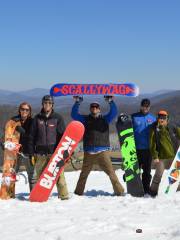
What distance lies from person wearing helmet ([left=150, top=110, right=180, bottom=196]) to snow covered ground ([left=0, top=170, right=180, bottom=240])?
0.44 meters

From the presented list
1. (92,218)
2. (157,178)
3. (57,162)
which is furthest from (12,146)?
(157,178)

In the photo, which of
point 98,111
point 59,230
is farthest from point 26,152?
point 59,230

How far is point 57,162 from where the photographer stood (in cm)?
716

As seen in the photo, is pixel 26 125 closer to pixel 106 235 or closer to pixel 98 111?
pixel 98 111

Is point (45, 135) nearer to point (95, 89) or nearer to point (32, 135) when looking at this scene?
point (32, 135)

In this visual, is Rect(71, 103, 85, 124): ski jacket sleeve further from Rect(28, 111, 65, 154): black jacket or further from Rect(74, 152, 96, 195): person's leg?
Rect(74, 152, 96, 195): person's leg

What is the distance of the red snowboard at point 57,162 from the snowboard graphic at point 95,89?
0.76 metres

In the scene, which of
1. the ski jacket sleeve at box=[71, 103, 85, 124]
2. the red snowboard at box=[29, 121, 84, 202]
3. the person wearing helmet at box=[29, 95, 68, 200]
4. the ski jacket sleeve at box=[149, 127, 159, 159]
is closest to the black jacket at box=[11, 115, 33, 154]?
the person wearing helmet at box=[29, 95, 68, 200]

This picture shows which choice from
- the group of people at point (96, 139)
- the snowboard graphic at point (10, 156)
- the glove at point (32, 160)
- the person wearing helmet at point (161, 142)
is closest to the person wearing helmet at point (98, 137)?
the group of people at point (96, 139)

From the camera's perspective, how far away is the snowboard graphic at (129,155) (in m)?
7.46

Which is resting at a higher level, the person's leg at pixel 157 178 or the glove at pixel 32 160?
the glove at pixel 32 160

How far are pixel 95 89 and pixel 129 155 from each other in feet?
4.95

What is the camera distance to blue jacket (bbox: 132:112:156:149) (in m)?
7.36

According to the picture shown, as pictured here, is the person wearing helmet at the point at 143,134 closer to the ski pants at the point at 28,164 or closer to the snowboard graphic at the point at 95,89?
the snowboard graphic at the point at 95,89
